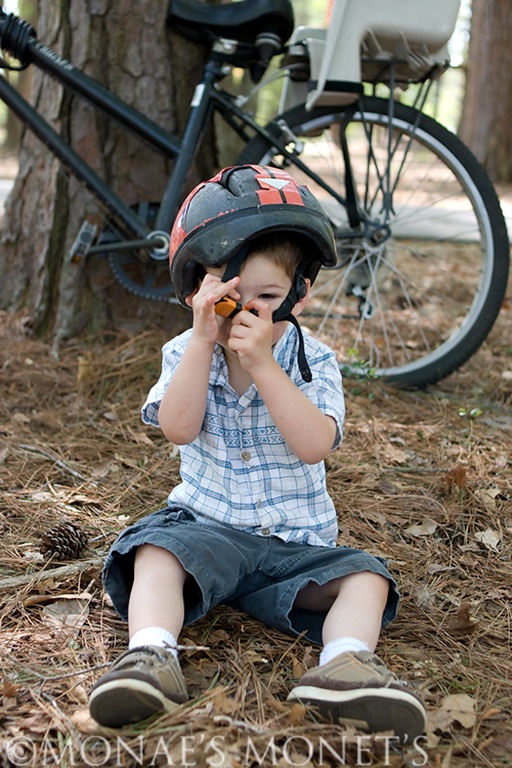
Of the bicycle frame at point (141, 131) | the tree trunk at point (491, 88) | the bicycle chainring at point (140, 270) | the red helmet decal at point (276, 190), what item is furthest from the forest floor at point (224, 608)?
the tree trunk at point (491, 88)

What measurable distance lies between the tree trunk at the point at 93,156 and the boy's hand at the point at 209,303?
1.98 metres

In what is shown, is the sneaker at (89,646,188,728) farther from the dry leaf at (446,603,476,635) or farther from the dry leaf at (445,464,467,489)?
the dry leaf at (445,464,467,489)

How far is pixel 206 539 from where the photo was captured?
6.54ft

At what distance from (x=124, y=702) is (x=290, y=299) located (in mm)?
963

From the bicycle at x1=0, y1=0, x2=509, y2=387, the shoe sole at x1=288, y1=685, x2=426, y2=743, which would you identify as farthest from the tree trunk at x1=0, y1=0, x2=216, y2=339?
the shoe sole at x1=288, y1=685, x2=426, y2=743

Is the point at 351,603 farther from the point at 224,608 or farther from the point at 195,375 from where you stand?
the point at 195,375

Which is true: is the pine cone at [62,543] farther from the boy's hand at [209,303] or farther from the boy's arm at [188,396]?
the boy's hand at [209,303]

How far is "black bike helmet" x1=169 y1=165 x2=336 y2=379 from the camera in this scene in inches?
73.1

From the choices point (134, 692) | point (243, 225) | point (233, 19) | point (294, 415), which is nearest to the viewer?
point (134, 692)

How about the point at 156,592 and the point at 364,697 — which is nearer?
the point at 364,697

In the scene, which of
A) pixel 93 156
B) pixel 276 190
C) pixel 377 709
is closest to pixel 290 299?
pixel 276 190

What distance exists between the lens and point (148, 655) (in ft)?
5.57

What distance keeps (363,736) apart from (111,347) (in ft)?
8.17

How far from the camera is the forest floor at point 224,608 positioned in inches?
63.3
